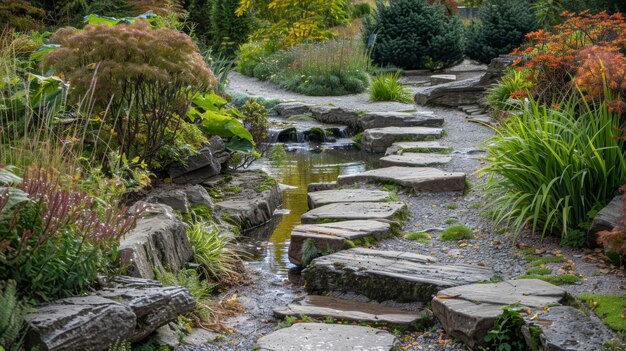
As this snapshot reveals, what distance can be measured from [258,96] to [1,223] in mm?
11449

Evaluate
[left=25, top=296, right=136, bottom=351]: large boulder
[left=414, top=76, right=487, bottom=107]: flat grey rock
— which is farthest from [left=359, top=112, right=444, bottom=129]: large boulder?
[left=25, top=296, right=136, bottom=351]: large boulder

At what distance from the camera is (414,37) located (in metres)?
18.0

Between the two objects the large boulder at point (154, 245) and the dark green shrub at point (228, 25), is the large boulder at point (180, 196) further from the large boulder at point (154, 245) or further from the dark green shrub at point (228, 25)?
the dark green shrub at point (228, 25)

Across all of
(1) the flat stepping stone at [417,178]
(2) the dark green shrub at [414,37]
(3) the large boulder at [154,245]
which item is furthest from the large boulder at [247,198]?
(2) the dark green shrub at [414,37]

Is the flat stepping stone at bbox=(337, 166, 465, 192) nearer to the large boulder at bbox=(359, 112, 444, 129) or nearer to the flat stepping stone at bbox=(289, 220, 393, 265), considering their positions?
the flat stepping stone at bbox=(289, 220, 393, 265)

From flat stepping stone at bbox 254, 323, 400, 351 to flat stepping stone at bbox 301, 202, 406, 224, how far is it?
2.00 meters

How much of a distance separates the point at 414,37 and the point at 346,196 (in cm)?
1122

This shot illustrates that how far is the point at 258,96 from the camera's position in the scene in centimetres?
1508

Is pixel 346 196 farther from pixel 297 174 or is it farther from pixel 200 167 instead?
pixel 297 174

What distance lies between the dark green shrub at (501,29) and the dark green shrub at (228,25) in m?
7.11

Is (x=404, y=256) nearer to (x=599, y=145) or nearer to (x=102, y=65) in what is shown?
(x=599, y=145)

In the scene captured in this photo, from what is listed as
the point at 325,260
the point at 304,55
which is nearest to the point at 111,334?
the point at 325,260

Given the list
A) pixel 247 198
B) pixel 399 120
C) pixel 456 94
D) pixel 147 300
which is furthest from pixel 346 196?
pixel 456 94

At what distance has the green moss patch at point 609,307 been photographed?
4.13 metres
